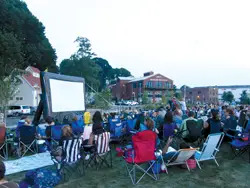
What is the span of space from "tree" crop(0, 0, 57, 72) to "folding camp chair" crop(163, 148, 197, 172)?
26.8 meters

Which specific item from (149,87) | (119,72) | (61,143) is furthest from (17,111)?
(119,72)

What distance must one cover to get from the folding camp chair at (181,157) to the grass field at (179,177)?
207 millimetres

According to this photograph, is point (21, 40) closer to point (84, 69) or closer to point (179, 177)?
point (84, 69)

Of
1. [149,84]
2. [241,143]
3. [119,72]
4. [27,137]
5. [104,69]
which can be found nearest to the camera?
[241,143]

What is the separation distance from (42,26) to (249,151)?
145ft

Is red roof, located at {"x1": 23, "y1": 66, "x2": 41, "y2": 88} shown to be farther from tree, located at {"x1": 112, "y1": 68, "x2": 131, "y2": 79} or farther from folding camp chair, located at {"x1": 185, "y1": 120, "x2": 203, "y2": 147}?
tree, located at {"x1": 112, "y1": 68, "x2": 131, "y2": 79}

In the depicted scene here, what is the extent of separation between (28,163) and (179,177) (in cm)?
393

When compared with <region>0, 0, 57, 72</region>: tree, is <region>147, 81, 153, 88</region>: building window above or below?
below

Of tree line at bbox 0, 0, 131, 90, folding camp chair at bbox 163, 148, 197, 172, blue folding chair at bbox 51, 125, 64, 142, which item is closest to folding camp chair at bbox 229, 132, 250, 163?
folding camp chair at bbox 163, 148, 197, 172

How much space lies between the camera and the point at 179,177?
16.4ft

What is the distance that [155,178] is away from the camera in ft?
16.0

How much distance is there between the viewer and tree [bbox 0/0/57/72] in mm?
29117

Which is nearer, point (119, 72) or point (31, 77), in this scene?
point (31, 77)

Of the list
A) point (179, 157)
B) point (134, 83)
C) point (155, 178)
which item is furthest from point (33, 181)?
point (134, 83)
